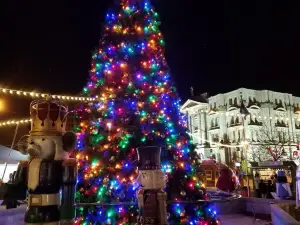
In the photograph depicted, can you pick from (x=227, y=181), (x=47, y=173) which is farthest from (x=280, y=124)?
(x=47, y=173)

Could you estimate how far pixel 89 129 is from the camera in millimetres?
6855

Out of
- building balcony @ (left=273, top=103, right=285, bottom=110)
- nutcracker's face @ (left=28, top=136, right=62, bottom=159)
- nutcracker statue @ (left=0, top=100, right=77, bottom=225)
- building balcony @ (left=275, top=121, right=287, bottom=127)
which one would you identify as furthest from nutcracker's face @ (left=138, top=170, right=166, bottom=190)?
building balcony @ (left=273, top=103, right=285, bottom=110)

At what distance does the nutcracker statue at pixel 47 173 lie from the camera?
4.40m

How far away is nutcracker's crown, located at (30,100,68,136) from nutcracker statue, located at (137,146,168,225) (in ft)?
4.75

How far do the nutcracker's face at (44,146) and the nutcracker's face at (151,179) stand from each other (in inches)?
57.4

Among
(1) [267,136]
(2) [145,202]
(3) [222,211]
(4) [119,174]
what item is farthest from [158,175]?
(1) [267,136]

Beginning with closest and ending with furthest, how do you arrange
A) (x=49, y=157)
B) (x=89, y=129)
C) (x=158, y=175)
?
(x=49, y=157)
(x=158, y=175)
(x=89, y=129)

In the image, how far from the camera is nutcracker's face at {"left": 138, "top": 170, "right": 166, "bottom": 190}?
5.09 m

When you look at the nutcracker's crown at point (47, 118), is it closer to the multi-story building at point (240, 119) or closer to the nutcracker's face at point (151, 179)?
the nutcracker's face at point (151, 179)

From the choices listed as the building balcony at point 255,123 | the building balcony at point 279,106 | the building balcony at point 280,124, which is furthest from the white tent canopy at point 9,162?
the building balcony at point 279,106

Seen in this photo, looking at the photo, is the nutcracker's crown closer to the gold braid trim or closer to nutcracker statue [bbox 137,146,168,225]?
the gold braid trim

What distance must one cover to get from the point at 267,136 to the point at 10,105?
3972 cm

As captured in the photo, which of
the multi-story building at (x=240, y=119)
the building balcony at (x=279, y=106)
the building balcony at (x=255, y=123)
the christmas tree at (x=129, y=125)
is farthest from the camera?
the building balcony at (x=279, y=106)

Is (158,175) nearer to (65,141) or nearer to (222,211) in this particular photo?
(65,141)
